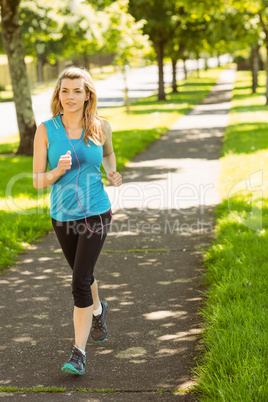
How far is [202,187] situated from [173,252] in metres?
3.57

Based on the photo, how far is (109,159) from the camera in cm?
428

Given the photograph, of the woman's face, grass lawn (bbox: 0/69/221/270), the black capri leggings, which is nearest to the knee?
the black capri leggings

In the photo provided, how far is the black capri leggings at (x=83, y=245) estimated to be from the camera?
3.76m

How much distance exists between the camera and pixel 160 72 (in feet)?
114

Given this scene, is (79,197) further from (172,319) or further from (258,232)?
(258,232)

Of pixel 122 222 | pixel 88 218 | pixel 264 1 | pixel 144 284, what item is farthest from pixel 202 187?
pixel 264 1

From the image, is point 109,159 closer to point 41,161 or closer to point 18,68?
point 41,161

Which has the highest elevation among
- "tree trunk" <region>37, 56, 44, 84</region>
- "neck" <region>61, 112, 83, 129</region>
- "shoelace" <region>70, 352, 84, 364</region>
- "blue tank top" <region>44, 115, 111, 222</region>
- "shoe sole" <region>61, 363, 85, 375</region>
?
"neck" <region>61, 112, 83, 129</region>

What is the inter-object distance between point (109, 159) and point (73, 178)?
1.82 ft

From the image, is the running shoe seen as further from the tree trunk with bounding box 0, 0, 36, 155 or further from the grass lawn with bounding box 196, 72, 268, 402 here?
the tree trunk with bounding box 0, 0, 36, 155

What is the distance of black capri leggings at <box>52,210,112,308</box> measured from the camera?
12.3 feet

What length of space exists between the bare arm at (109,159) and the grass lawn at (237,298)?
1.23 metres

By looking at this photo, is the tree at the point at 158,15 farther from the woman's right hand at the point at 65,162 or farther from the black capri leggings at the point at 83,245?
the woman's right hand at the point at 65,162

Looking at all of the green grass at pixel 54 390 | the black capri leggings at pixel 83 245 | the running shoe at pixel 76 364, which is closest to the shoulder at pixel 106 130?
the black capri leggings at pixel 83 245
